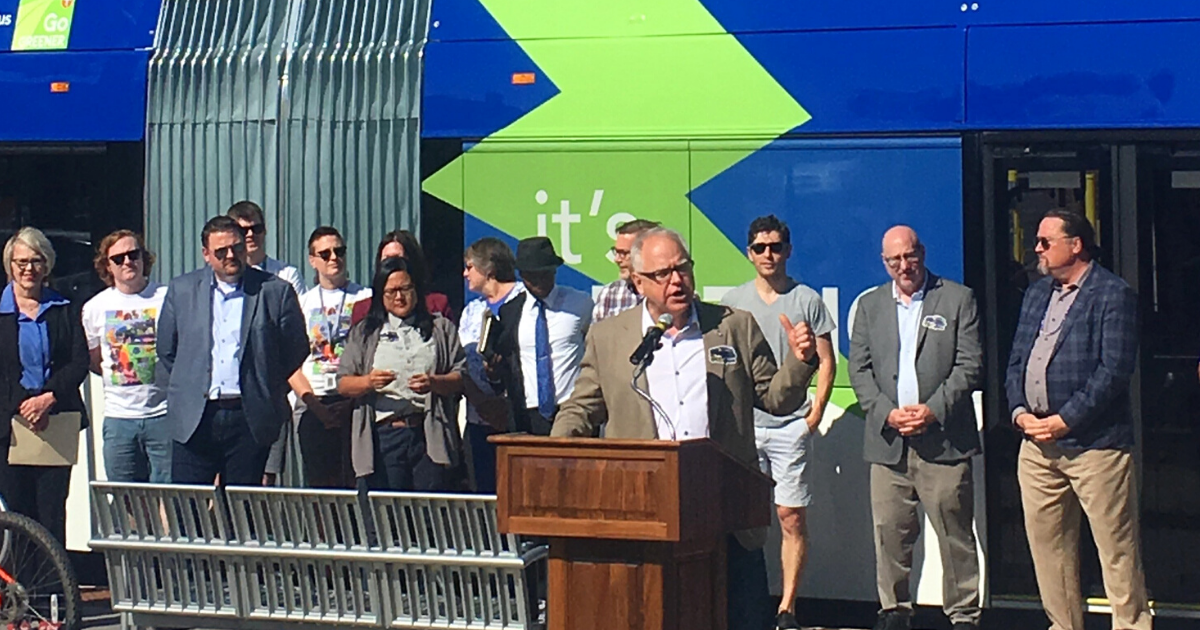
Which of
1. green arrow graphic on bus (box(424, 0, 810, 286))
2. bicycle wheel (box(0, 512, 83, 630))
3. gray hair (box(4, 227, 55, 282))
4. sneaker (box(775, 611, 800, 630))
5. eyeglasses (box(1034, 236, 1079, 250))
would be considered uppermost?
green arrow graphic on bus (box(424, 0, 810, 286))

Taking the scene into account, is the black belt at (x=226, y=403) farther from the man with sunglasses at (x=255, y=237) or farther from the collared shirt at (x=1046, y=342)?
the collared shirt at (x=1046, y=342)

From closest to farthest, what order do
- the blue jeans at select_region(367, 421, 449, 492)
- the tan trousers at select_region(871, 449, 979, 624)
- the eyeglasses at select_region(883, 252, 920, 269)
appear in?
the eyeglasses at select_region(883, 252, 920, 269) → the tan trousers at select_region(871, 449, 979, 624) → the blue jeans at select_region(367, 421, 449, 492)

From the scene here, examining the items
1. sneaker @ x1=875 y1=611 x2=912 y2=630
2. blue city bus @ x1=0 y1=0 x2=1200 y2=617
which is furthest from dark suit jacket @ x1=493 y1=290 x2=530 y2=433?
sneaker @ x1=875 y1=611 x2=912 y2=630

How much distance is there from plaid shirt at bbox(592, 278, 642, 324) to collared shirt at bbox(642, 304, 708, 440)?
199 cm

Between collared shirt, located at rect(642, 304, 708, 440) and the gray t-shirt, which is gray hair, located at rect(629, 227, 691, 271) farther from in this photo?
the gray t-shirt

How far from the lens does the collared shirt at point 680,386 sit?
19.2 feet

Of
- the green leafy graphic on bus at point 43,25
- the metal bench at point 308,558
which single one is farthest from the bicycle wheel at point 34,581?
the green leafy graphic on bus at point 43,25

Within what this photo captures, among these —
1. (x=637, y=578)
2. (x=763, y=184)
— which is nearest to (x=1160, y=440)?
(x=763, y=184)

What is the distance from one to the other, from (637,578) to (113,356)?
148 inches

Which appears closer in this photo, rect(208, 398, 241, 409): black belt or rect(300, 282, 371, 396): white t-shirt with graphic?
rect(208, 398, 241, 409): black belt

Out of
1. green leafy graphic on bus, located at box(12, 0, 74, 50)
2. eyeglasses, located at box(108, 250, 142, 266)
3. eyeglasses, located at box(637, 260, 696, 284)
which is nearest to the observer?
eyeglasses, located at box(637, 260, 696, 284)

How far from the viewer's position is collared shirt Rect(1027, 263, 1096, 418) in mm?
7375

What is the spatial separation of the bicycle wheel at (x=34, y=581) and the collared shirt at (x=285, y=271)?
1612mm

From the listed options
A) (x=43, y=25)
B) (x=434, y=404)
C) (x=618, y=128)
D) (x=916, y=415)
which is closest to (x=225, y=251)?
(x=434, y=404)
